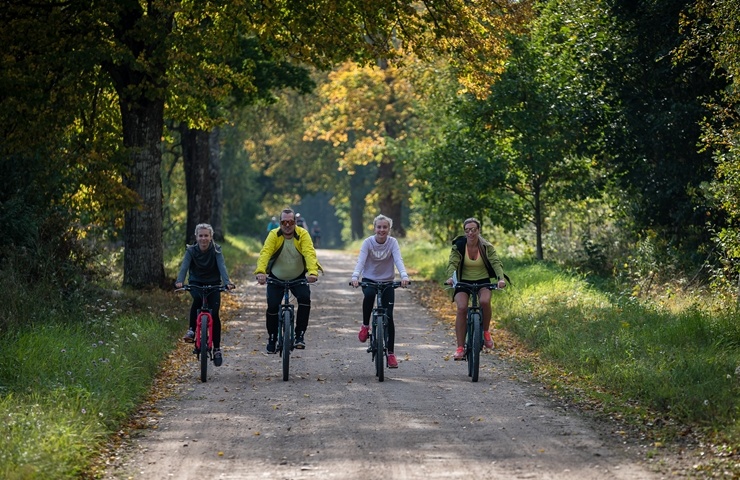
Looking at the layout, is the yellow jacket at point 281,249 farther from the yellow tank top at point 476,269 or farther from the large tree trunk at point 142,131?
the large tree trunk at point 142,131

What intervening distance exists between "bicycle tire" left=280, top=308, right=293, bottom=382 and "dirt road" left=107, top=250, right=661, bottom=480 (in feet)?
0.65

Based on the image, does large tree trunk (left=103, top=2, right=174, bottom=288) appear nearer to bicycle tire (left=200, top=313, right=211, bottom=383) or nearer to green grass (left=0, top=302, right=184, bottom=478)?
green grass (left=0, top=302, right=184, bottom=478)

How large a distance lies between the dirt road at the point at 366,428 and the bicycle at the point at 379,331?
22cm

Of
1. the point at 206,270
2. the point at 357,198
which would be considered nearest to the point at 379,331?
the point at 206,270

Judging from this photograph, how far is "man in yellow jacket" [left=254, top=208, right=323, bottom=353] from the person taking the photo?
43.3 ft

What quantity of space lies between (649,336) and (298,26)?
9227mm

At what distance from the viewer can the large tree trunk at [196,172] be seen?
3011 cm

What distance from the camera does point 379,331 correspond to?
12.8m

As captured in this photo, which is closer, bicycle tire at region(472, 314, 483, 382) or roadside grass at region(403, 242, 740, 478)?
roadside grass at region(403, 242, 740, 478)

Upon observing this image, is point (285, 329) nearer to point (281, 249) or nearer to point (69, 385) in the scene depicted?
point (281, 249)

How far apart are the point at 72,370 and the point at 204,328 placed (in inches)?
77.5

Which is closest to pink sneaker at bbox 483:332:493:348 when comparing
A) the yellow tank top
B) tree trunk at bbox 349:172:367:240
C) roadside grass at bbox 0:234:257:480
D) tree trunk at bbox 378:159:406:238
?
the yellow tank top

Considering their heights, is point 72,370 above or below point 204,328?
below

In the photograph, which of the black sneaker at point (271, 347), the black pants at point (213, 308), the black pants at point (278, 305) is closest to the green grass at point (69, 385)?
the black pants at point (213, 308)
